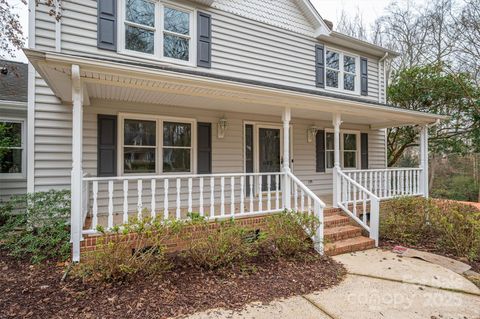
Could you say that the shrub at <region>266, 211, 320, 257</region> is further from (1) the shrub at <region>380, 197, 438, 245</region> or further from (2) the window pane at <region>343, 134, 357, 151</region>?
(2) the window pane at <region>343, 134, 357, 151</region>

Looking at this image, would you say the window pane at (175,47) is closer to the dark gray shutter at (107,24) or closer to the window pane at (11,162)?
the dark gray shutter at (107,24)

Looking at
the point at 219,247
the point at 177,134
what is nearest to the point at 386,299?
the point at 219,247

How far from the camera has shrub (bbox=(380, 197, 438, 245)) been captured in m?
5.81

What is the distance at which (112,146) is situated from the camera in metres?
5.55

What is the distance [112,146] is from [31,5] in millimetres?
2886

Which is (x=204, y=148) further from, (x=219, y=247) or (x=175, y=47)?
(x=219, y=247)

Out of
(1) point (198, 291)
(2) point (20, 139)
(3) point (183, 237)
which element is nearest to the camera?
(1) point (198, 291)

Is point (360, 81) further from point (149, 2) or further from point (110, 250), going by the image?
point (110, 250)

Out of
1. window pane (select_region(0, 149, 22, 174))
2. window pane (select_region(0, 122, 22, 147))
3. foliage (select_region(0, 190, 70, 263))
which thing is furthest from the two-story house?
window pane (select_region(0, 149, 22, 174))

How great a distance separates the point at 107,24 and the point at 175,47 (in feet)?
4.69

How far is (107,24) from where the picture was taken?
5574 millimetres

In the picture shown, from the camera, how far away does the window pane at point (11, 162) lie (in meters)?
6.32

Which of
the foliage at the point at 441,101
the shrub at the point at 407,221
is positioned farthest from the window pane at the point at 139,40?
the foliage at the point at 441,101

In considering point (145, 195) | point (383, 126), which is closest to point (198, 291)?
point (145, 195)
